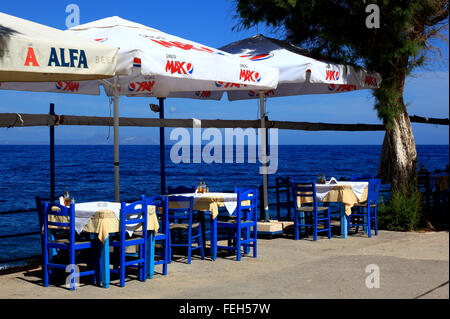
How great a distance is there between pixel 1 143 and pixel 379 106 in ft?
323

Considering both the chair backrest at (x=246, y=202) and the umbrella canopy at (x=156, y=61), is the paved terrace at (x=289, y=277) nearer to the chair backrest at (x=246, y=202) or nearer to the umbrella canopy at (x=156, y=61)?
the chair backrest at (x=246, y=202)

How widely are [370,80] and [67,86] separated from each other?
5006 mm

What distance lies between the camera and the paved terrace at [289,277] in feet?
19.9

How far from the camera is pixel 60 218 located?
21.3 feet

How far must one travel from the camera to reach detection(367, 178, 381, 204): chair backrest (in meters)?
10.1

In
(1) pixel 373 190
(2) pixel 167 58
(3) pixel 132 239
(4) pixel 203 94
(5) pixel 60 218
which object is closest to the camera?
(5) pixel 60 218

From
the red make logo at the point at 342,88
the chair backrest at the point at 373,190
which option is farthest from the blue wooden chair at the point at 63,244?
the red make logo at the point at 342,88

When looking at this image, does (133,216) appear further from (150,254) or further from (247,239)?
(247,239)

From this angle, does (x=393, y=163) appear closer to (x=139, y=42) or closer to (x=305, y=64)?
(x=305, y=64)

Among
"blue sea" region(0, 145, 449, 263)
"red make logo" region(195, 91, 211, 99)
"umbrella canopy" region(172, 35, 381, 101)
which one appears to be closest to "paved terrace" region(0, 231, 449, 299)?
"umbrella canopy" region(172, 35, 381, 101)

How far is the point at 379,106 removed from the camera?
11.0 m

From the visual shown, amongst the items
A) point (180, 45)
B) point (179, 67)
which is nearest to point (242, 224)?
point (179, 67)
